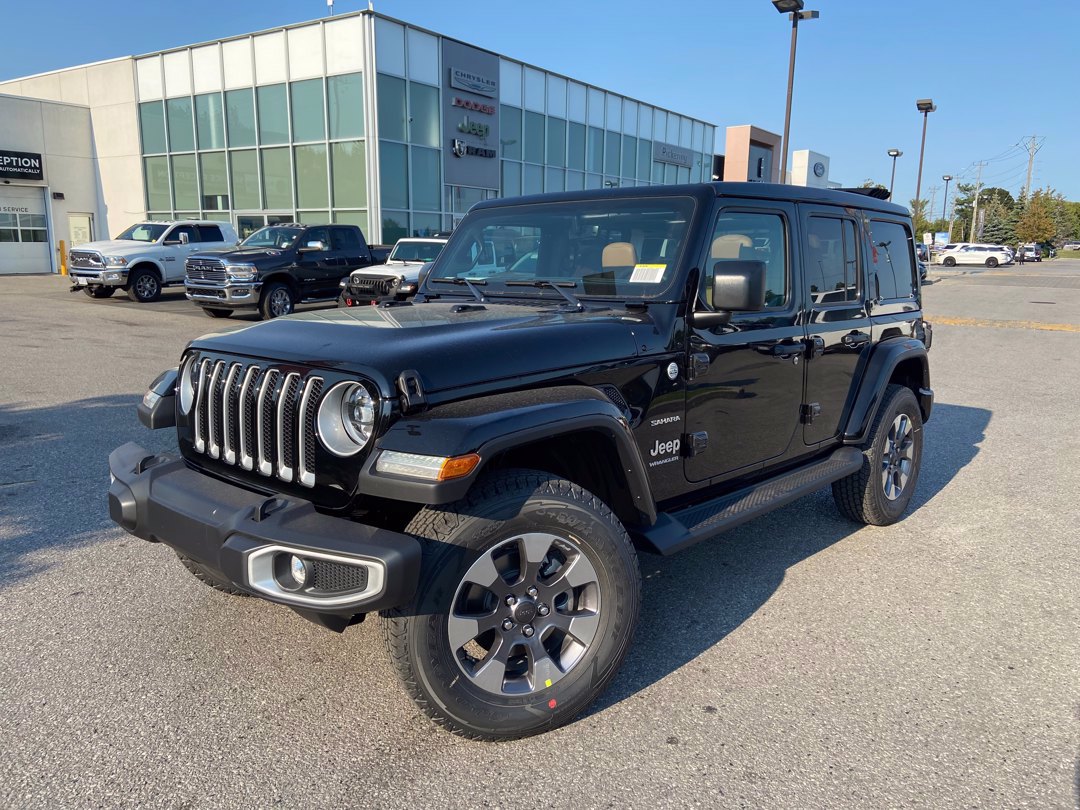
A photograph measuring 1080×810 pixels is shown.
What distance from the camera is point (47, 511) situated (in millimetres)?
4703

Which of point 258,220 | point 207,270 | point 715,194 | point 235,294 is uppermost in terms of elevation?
point 258,220

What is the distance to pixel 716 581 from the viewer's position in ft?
13.0

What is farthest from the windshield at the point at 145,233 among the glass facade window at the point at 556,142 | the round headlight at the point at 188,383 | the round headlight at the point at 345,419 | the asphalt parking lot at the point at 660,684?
the round headlight at the point at 345,419

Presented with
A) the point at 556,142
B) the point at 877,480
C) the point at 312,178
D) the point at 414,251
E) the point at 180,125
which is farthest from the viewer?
the point at 556,142

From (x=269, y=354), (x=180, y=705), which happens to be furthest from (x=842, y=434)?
(x=180, y=705)

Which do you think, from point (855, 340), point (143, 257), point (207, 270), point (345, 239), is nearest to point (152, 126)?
point (143, 257)

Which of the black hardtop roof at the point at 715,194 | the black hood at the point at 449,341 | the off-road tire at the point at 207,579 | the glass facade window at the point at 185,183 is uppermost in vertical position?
the glass facade window at the point at 185,183

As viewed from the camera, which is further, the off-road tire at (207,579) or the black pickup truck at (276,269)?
the black pickup truck at (276,269)

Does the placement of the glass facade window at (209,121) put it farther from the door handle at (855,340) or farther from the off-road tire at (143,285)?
the door handle at (855,340)

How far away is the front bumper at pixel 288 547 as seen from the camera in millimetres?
2248

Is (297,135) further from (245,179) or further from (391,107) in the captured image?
(391,107)

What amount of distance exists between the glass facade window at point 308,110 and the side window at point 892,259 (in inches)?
866

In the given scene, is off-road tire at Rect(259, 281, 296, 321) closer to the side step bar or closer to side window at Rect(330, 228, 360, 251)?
side window at Rect(330, 228, 360, 251)

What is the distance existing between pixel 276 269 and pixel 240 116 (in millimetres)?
13363
